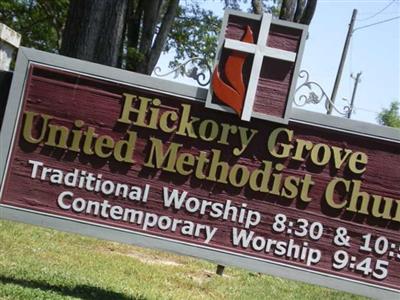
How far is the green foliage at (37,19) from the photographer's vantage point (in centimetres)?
2044

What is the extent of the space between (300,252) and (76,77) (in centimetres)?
204

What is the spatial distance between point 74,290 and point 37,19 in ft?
60.7

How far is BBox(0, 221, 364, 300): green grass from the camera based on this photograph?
5180mm

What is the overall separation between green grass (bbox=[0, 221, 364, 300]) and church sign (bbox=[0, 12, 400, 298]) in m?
0.94

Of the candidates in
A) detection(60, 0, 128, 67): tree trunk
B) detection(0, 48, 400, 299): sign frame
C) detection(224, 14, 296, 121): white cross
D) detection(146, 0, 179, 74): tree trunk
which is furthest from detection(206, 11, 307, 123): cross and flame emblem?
detection(146, 0, 179, 74): tree trunk

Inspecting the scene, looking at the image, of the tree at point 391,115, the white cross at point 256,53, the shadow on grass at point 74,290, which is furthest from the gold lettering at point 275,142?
the tree at point 391,115

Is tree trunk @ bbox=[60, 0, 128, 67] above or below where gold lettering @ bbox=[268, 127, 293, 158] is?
above

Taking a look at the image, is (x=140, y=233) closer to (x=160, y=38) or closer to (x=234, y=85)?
(x=234, y=85)

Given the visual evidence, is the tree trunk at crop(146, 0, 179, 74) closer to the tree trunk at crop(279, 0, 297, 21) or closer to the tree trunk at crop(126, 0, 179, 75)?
the tree trunk at crop(126, 0, 179, 75)

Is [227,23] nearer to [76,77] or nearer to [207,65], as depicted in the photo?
[207,65]

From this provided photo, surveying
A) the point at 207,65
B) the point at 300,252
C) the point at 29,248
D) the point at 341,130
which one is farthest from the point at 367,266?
the point at 29,248

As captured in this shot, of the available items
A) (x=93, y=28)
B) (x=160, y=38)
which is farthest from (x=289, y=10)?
(x=93, y=28)

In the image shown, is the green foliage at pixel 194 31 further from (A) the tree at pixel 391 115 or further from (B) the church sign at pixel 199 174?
(A) the tree at pixel 391 115

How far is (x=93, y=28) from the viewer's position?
6.46m
